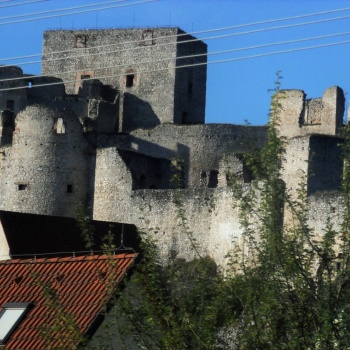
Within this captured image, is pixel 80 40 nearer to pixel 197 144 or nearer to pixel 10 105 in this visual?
pixel 10 105

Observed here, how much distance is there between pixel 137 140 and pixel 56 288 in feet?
102

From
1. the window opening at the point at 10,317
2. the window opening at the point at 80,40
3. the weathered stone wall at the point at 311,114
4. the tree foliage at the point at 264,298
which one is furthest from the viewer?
the window opening at the point at 80,40

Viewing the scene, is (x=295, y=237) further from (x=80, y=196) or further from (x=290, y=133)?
(x=290, y=133)

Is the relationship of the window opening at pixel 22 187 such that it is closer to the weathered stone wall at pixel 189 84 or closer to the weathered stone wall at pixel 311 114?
the weathered stone wall at pixel 311 114

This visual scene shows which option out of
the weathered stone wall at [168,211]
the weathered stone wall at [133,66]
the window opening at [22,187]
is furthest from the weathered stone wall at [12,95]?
the weathered stone wall at [168,211]

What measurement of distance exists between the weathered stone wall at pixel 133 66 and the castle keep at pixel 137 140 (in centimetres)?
4

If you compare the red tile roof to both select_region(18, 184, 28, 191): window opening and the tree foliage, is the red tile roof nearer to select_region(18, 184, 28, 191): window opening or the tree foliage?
the tree foliage

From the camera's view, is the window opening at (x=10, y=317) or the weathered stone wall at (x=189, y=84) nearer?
the window opening at (x=10, y=317)

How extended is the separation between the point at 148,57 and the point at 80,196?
41.8 feet

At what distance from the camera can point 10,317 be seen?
1046 inches

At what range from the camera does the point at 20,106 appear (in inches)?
2477

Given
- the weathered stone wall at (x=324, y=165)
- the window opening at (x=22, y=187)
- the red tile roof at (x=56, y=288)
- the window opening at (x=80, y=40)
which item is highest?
the window opening at (x=80, y=40)

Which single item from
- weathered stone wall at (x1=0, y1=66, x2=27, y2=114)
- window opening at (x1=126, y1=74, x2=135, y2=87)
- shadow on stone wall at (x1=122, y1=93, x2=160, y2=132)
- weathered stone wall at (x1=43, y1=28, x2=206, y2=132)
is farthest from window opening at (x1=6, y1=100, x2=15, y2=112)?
window opening at (x1=126, y1=74, x2=135, y2=87)

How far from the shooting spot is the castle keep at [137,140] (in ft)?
154
